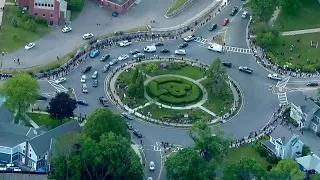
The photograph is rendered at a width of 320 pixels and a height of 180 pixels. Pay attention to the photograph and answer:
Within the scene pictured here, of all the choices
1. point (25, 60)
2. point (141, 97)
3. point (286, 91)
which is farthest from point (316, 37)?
point (25, 60)

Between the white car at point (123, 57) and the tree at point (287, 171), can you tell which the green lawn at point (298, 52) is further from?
the tree at point (287, 171)

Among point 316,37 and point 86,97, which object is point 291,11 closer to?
point 316,37

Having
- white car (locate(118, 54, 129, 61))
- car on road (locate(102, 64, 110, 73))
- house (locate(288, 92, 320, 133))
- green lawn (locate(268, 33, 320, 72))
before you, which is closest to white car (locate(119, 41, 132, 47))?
white car (locate(118, 54, 129, 61))

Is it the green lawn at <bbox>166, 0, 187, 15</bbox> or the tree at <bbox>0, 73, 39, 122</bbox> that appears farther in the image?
the green lawn at <bbox>166, 0, 187, 15</bbox>

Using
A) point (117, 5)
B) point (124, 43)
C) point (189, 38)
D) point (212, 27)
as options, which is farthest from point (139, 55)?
point (212, 27)

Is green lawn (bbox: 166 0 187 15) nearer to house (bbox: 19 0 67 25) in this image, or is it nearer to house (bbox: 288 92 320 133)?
house (bbox: 19 0 67 25)

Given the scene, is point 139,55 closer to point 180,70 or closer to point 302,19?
point 180,70
